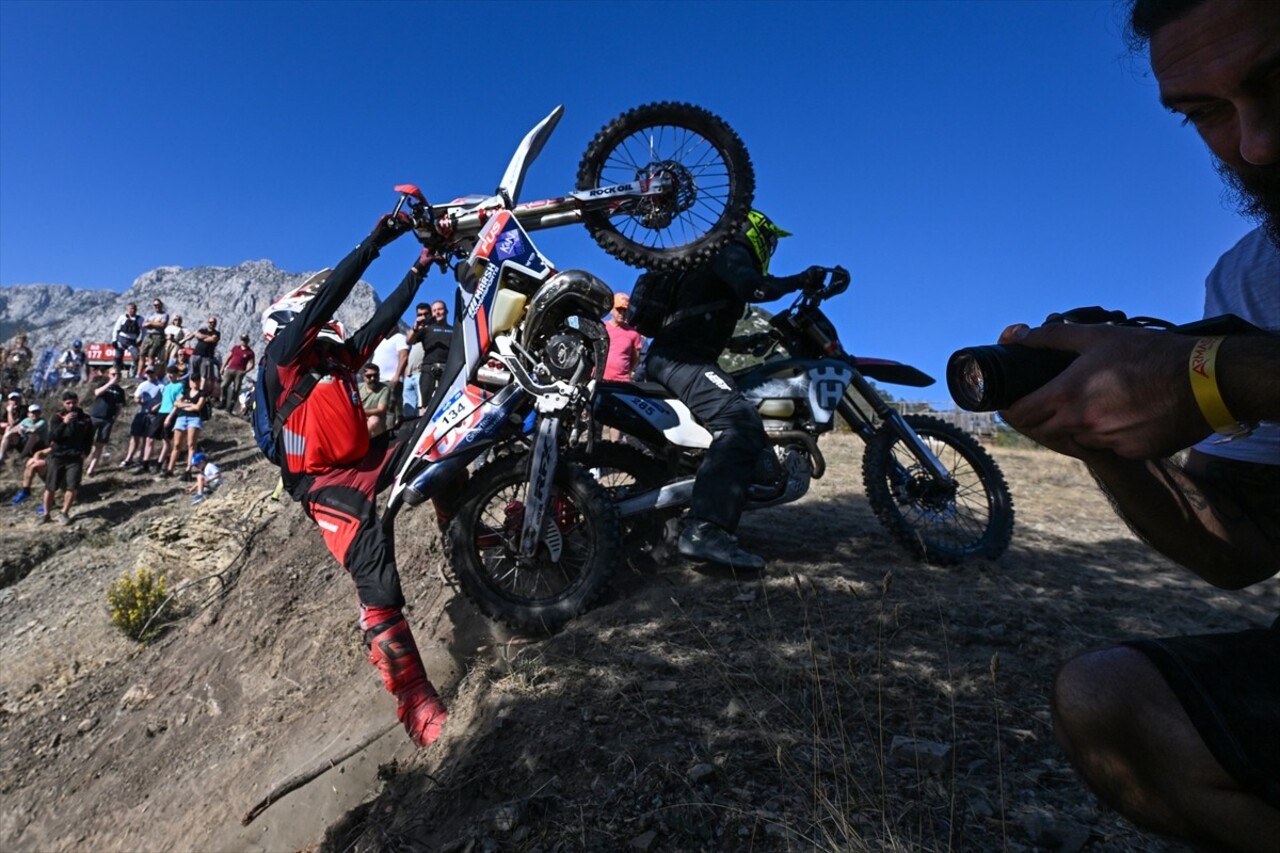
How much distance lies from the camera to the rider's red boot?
262cm

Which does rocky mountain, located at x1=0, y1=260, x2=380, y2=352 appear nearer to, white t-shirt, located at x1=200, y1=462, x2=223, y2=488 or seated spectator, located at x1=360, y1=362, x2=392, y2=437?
white t-shirt, located at x1=200, y1=462, x2=223, y2=488

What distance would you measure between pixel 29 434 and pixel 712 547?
52.3 feet

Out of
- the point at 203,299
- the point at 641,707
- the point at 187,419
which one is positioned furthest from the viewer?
the point at 203,299

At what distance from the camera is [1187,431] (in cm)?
103

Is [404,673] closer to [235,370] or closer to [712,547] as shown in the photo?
[712,547]

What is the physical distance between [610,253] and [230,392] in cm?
1684

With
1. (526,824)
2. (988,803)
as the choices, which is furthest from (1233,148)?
(526,824)

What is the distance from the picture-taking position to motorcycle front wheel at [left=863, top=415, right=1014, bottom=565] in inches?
168

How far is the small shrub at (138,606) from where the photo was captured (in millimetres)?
6797

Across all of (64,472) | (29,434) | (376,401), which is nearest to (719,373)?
(376,401)

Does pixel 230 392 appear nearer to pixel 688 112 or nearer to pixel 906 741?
pixel 688 112

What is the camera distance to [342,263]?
3676 mm

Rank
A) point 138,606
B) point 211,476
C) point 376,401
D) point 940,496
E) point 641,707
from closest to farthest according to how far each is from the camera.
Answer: point 641,707 < point 940,496 < point 138,606 < point 376,401 < point 211,476

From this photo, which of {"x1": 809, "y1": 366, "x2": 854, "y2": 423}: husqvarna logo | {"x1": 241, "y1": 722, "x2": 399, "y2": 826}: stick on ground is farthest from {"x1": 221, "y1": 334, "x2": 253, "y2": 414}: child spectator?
{"x1": 809, "y1": 366, "x2": 854, "y2": 423}: husqvarna logo
